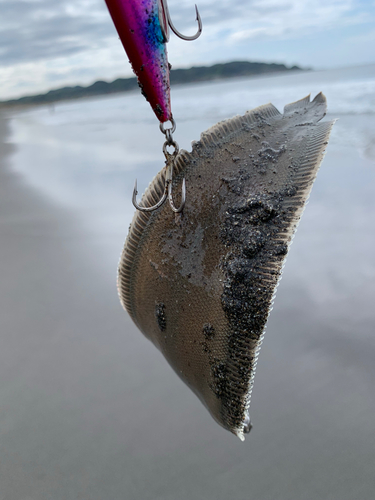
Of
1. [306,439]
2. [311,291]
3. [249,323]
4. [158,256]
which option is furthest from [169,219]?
[311,291]

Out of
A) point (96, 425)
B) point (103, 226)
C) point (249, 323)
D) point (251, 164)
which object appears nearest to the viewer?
point (249, 323)

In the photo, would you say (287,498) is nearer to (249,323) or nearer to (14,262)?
(249,323)

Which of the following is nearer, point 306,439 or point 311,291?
point 306,439

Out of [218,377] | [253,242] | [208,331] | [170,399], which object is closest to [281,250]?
[253,242]

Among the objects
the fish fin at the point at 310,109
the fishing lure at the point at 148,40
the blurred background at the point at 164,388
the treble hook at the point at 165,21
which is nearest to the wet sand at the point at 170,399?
the blurred background at the point at 164,388

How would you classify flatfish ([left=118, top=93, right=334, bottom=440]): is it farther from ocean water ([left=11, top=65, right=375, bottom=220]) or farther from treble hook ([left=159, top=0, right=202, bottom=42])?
ocean water ([left=11, top=65, right=375, bottom=220])

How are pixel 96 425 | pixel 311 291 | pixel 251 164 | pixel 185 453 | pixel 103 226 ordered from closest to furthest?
1. pixel 251 164
2. pixel 185 453
3. pixel 96 425
4. pixel 311 291
5. pixel 103 226

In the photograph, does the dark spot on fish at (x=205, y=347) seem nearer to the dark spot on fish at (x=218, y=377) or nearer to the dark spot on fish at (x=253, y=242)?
the dark spot on fish at (x=218, y=377)
